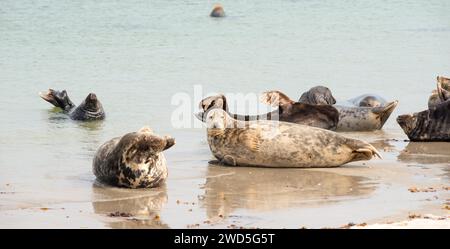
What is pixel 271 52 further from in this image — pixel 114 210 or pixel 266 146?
pixel 114 210

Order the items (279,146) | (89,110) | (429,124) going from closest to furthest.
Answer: (279,146) < (429,124) < (89,110)

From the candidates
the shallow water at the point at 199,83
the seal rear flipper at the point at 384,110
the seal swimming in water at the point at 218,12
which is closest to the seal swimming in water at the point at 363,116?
the seal rear flipper at the point at 384,110

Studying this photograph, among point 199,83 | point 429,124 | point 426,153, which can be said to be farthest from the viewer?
point 199,83

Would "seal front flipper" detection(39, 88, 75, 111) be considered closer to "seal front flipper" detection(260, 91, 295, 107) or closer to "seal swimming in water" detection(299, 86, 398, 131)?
"seal front flipper" detection(260, 91, 295, 107)

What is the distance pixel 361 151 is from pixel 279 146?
2.21 ft

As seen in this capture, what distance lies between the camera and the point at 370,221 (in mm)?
6508

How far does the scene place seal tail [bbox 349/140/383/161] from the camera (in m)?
8.66

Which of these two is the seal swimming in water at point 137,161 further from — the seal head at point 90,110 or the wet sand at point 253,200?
the seal head at point 90,110

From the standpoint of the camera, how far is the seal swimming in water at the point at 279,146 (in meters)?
8.59

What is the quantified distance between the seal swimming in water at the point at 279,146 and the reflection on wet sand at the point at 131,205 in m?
1.18

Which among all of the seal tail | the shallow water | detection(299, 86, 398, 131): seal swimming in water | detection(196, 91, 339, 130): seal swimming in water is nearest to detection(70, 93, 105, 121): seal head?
the shallow water

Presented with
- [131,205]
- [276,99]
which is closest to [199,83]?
[276,99]

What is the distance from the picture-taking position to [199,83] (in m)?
14.4

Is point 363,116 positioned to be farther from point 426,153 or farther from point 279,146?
point 279,146
